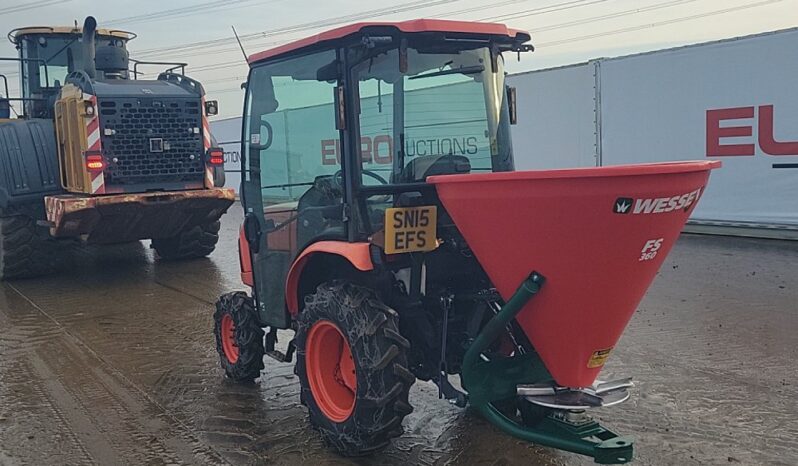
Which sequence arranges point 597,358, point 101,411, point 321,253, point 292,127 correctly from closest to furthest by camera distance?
point 597,358, point 321,253, point 292,127, point 101,411

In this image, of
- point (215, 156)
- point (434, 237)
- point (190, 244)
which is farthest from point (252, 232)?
point (190, 244)

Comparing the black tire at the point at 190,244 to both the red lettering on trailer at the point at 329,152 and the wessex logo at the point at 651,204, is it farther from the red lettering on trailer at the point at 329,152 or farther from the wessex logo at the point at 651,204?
the wessex logo at the point at 651,204

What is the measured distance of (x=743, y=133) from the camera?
1067 cm

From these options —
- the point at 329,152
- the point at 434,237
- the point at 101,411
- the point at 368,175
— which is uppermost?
the point at 329,152

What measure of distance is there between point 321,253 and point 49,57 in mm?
7598

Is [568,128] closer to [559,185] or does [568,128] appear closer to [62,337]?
[62,337]

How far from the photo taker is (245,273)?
510 centimetres

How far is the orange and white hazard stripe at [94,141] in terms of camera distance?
866cm

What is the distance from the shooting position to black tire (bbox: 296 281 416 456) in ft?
11.8

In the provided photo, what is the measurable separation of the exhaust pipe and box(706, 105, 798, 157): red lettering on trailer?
8200 mm

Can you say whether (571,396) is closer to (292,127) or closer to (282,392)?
(292,127)

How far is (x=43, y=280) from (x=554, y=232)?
820cm

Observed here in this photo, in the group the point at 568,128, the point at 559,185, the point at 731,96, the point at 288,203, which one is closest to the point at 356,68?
the point at 288,203

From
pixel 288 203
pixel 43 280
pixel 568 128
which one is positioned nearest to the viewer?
pixel 288 203
